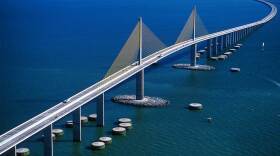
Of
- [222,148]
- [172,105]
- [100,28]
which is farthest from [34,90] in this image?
[100,28]

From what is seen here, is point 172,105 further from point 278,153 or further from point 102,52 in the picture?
point 102,52

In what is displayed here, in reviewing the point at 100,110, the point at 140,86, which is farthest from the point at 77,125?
the point at 140,86

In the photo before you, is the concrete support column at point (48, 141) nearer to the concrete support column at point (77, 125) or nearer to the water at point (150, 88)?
the water at point (150, 88)

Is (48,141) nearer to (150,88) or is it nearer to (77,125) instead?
(77,125)

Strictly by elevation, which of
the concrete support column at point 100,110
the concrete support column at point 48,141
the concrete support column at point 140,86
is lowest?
the concrete support column at point 48,141

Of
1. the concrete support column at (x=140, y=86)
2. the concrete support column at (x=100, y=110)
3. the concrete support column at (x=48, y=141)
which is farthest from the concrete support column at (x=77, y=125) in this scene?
the concrete support column at (x=140, y=86)

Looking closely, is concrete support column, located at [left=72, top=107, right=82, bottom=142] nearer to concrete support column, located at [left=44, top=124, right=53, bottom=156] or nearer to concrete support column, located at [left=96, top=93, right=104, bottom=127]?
concrete support column, located at [left=96, top=93, right=104, bottom=127]
